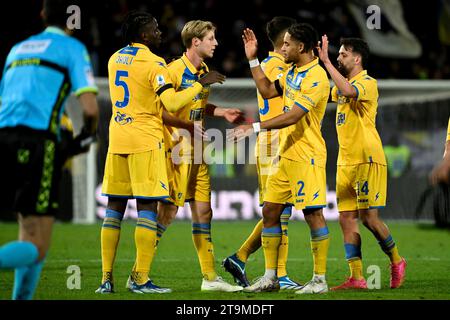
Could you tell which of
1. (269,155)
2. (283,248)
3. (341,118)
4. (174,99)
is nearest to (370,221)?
(283,248)

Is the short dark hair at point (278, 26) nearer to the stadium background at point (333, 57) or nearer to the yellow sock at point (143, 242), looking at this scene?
the yellow sock at point (143, 242)

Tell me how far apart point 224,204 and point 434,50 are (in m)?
7.32

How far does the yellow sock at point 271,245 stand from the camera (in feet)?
25.1

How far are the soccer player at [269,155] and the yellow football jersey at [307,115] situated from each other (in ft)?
1.23

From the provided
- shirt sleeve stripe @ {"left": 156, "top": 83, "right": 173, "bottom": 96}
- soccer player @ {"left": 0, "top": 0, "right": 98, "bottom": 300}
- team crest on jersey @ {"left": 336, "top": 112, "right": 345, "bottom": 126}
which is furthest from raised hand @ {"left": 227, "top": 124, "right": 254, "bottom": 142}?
soccer player @ {"left": 0, "top": 0, "right": 98, "bottom": 300}

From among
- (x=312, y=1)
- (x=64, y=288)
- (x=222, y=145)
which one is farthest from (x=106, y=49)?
(x=64, y=288)

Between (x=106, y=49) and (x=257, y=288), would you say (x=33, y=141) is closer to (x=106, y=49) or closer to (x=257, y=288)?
(x=257, y=288)

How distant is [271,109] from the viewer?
8188 millimetres

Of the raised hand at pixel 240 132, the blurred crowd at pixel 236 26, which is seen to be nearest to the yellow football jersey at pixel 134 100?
the raised hand at pixel 240 132

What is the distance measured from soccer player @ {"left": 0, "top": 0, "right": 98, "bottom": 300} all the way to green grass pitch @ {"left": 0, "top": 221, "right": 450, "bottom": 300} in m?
1.52

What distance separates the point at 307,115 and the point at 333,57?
39.7 ft

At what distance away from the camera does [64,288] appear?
772 cm

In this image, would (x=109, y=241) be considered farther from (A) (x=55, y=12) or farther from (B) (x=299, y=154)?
(A) (x=55, y=12)

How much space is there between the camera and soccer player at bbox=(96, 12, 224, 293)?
288 inches
